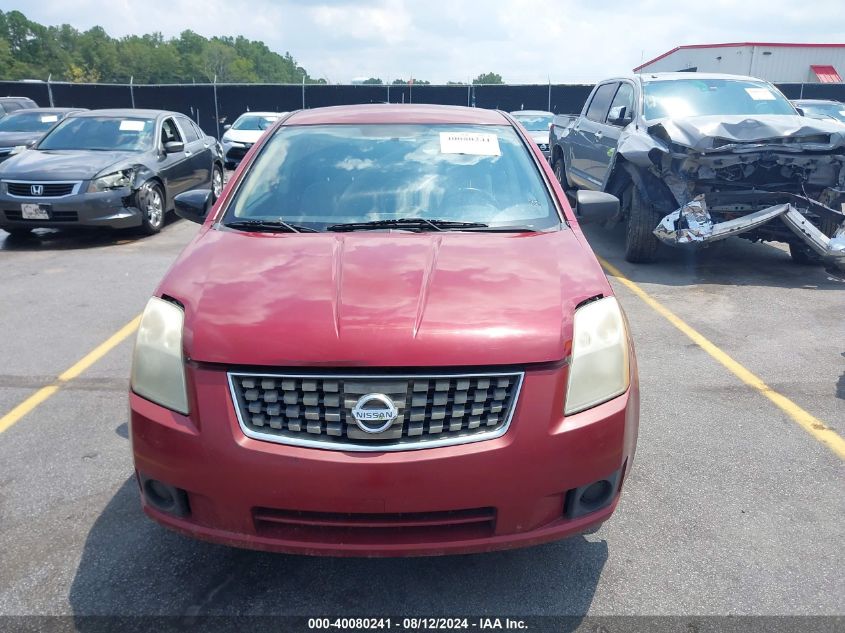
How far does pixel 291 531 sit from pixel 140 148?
850cm

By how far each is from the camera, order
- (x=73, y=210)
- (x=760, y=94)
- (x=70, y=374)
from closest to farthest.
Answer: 1. (x=70, y=374)
2. (x=760, y=94)
3. (x=73, y=210)

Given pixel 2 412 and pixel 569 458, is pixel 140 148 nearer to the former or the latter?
pixel 2 412

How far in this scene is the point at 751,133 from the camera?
6469 millimetres

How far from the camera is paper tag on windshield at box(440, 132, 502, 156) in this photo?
3.65 metres

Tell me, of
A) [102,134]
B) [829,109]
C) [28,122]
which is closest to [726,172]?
[102,134]

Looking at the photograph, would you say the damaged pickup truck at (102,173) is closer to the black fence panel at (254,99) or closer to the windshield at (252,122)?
the windshield at (252,122)

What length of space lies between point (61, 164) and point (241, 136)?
30.9 feet

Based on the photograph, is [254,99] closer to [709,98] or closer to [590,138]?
[590,138]

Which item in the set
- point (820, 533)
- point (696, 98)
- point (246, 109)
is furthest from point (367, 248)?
point (246, 109)

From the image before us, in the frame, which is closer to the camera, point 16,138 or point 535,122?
point 16,138

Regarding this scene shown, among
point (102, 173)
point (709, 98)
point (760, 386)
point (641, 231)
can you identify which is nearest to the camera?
point (760, 386)

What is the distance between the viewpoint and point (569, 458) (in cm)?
219

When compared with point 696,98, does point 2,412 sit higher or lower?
lower

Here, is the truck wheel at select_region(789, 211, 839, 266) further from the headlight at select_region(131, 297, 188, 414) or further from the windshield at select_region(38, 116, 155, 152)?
the windshield at select_region(38, 116, 155, 152)
